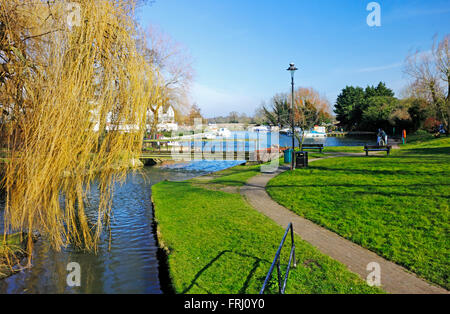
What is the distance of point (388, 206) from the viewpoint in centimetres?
903

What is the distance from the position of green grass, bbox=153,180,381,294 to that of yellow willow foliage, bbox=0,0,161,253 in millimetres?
2359

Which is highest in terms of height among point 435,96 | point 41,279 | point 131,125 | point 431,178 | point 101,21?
point 435,96

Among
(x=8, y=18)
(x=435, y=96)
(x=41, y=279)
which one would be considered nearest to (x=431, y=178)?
(x=41, y=279)

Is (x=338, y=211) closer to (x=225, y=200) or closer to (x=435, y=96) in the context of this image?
(x=225, y=200)

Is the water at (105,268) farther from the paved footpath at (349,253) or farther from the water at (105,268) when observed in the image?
Answer: the paved footpath at (349,253)

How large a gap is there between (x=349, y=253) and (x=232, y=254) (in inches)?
95.5

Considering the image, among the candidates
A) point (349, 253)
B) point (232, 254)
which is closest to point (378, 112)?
point (349, 253)

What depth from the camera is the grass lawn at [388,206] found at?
634cm

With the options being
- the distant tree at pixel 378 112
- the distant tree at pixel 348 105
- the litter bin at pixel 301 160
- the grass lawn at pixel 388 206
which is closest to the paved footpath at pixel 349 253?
the grass lawn at pixel 388 206

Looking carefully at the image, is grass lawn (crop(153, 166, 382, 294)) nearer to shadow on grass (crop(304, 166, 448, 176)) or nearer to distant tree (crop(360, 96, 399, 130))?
shadow on grass (crop(304, 166, 448, 176))

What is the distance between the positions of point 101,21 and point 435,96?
38171 mm

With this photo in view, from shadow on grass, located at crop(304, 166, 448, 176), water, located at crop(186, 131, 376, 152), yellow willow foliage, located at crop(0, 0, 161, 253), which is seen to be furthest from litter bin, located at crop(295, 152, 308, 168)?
water, located at crop(186, 131, 376, 152)

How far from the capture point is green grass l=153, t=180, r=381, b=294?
17.8 feet

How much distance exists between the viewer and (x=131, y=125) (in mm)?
6340
